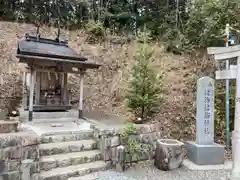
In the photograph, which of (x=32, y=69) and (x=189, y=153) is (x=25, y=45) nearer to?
(x=32, y=69)

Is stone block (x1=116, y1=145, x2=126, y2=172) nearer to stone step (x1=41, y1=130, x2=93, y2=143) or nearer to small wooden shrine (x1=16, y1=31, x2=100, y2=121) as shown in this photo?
stone step (x1=41, y1=130, x2=93, y2=143)

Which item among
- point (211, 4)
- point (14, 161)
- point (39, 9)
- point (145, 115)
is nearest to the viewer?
point (14, 161)

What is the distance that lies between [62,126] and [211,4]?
296 inches

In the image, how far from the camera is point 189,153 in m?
5.31

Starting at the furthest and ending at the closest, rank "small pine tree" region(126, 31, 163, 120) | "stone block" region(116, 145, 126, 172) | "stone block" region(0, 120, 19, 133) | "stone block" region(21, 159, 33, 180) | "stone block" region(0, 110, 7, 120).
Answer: "stone block" region(0, 110, 7, 120), "small pine tree" region(126, 31, 163, 120), "stone block" region(116, 145, 126, 172), "stone block" region(0, 120, 19, 133), "stone block" region(21, 159, 33, 180)

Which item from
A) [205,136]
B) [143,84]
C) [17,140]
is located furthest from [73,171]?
[205,136]

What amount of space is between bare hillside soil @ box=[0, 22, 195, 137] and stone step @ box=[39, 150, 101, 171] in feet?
8.35

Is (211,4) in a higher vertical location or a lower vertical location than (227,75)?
higher

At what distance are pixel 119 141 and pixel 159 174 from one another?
3.46 feet

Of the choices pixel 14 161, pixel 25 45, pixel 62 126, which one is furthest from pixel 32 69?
pixel 14 161

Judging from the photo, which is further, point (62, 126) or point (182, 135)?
point (182, 135)

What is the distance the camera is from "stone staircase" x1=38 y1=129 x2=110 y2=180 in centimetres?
393

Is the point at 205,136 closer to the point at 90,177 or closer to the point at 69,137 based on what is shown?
the point at 90,177

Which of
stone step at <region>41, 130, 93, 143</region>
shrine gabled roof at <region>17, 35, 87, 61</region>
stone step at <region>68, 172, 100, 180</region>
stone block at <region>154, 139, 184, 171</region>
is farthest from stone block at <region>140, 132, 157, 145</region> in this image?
shrine gabled roof at <region>17, 35, 87, 61</region>
